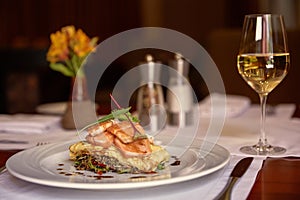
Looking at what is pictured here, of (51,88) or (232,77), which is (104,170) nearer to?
(232,77)

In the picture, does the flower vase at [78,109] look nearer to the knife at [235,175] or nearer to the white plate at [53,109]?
the white plate at [53,109]

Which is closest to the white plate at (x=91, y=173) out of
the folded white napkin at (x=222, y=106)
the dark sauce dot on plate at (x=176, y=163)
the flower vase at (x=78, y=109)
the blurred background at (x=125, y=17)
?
the dark sauce dot on plate at (x=176, y=163)

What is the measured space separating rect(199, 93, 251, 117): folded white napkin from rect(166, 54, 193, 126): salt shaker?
0.14 meters

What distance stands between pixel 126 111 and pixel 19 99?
2.09 m

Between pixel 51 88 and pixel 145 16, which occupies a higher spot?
A: pixel 145 16

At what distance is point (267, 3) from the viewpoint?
208 inches

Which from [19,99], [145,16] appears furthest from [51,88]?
[145,16]

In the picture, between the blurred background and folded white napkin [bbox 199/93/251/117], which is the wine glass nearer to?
folded white napkin [bbox 199/93/251/117]

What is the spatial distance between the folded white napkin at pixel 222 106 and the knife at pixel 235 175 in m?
0.60

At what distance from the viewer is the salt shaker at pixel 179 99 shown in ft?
4.89

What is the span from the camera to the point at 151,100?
148 cm

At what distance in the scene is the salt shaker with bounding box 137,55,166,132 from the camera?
1436mm

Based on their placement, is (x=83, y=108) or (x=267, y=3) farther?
(x=267, y=3)

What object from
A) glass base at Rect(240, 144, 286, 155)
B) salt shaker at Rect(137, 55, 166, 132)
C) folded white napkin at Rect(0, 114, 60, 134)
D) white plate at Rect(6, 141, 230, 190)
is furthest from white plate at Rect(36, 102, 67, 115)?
glass base at Rect(240, 144, 286, 155)
